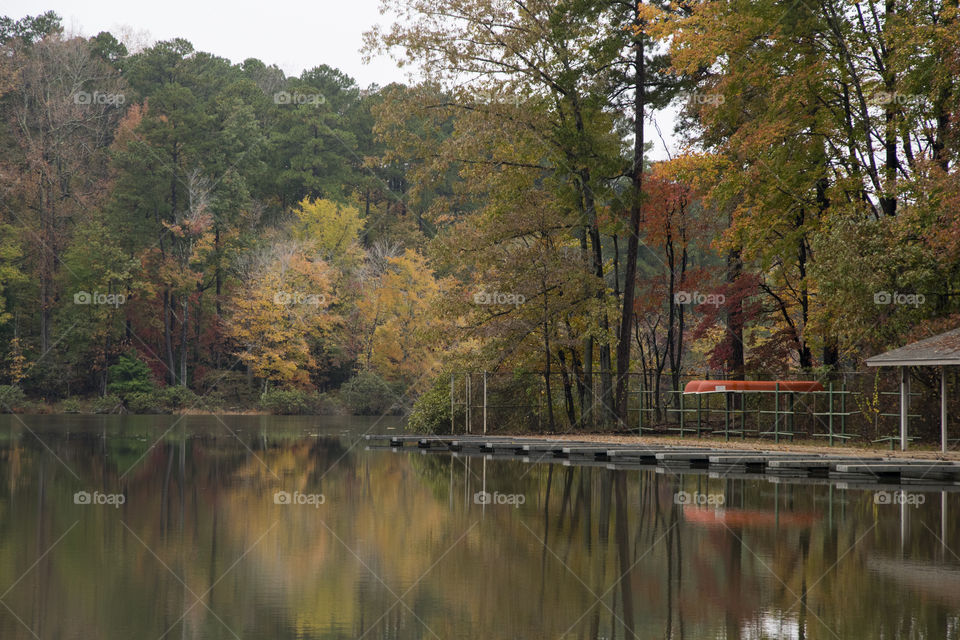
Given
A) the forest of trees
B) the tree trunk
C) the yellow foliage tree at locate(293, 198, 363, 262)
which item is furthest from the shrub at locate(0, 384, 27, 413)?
the tree trunk

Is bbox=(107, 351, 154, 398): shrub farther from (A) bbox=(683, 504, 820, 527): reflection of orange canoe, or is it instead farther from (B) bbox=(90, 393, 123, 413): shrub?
(A) bbox=(683, 504, 820, 527): reflection of orange canoe

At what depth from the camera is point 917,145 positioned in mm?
31516

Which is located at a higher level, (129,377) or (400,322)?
(400,322)

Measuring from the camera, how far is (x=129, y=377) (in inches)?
2581

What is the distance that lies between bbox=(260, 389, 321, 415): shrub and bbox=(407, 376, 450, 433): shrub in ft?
101

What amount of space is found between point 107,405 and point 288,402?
10778 mm

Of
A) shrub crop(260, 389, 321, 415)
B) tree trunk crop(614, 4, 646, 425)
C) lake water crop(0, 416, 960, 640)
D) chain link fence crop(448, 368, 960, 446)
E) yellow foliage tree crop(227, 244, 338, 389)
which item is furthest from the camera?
yellow foliage tree crop(227, 244, 338, 389)

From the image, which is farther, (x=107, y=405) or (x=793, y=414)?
(x=107, y=405)

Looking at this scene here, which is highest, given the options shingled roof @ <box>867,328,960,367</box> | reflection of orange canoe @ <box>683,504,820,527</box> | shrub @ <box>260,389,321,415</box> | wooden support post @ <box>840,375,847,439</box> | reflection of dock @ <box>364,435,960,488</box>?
shingled roof @ <box>867,328,960,367</box>

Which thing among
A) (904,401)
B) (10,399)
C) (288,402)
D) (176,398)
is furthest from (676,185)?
(10,399)

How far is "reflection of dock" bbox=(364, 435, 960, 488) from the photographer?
774 inches

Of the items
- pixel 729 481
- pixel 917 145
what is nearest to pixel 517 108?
pixel 917 145

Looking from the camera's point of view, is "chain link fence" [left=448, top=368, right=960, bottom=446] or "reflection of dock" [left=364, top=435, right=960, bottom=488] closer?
"reflection of dock" [left=364, top=435, right=960, bottom=488]

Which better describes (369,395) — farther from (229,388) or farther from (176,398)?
(176,398)
